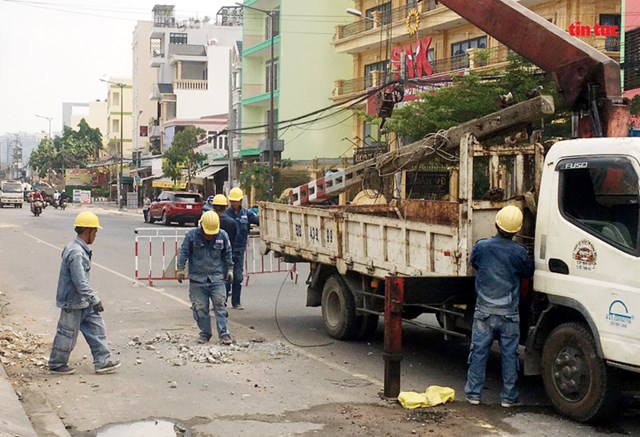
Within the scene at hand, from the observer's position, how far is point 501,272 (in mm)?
7562

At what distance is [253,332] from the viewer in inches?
455

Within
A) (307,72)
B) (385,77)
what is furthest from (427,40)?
(307,72)

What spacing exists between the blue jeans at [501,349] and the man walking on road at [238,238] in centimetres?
622

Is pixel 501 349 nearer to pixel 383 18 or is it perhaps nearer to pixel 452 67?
pixel 452 67

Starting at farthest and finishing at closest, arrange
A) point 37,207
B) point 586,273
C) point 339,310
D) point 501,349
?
point 37,207 < point 339,310 < point 501,349 < point 586,273

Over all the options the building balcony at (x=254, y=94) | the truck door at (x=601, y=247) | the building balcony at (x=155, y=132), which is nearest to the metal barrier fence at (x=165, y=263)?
the truck door at (x=601, y=247)

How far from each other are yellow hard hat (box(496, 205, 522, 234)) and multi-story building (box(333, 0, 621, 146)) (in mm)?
17654

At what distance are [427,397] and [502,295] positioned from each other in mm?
1138

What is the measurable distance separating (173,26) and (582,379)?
92.7 m

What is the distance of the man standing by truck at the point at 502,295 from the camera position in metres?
7.57

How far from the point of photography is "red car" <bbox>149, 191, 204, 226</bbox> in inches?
1597

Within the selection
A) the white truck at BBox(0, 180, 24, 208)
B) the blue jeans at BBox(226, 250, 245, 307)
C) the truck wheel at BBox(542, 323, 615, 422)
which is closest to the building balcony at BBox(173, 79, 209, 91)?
the white truck at BBox(0, 180, 24, 208)

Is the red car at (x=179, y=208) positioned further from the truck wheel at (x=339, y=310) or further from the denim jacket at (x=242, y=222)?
the truck wheel at (x=339, y=310)

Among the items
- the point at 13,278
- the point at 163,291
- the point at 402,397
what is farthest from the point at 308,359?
the point at 13,278
